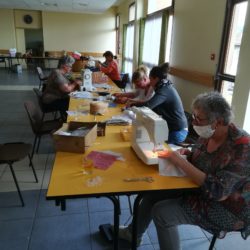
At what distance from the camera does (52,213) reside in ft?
6.89

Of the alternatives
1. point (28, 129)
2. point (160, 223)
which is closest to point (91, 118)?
point (160, 223)

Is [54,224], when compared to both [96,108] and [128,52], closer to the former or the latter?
[96,108]

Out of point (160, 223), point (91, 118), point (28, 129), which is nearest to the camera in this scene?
point (160, 223)

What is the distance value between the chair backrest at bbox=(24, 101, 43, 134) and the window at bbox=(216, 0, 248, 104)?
2.27 meters

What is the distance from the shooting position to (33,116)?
108 inches

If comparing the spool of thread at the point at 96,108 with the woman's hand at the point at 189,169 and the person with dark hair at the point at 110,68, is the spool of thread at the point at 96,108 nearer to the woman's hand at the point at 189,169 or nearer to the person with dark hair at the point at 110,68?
the woman's hand at the point at 189,169

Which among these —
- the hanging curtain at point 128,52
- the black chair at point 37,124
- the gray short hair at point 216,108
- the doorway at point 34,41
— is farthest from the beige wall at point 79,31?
the gray short hair at point 216,108

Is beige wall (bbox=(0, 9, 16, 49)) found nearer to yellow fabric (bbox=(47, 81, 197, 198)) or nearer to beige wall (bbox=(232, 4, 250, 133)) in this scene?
beige wall (bbox=(232, 4, 250, 133))

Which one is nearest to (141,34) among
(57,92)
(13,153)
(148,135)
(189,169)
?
(57,92)

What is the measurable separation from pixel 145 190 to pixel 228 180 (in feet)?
1.30

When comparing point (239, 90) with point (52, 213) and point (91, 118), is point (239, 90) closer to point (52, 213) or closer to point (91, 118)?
point (91, 118)

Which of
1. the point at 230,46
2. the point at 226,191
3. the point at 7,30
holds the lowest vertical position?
the point at 226,191

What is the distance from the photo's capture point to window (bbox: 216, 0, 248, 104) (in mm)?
3068

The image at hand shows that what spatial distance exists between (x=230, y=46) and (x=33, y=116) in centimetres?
259
